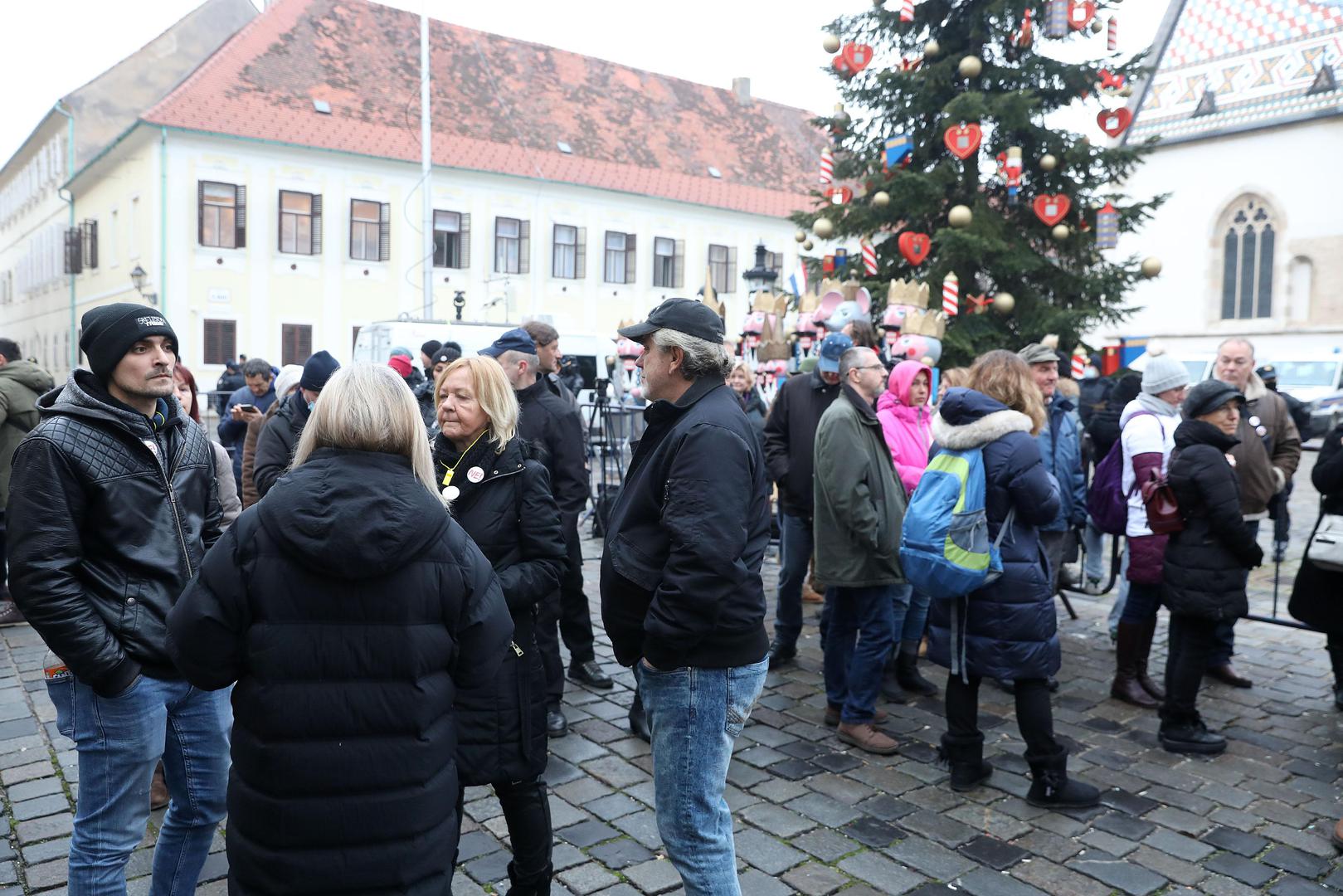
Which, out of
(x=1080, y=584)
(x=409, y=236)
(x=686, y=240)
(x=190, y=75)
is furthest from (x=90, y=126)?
(x=1080, y=584)

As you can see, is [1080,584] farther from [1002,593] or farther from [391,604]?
[391,604]

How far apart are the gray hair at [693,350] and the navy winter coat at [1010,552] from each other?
1749mm

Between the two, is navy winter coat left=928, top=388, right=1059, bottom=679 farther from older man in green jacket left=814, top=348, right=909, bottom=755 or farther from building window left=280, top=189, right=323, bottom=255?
building window left=280, top=189, right=323, bottom=255

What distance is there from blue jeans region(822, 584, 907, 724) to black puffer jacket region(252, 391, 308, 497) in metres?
2.78

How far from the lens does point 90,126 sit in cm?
3947

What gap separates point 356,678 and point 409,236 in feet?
99.9

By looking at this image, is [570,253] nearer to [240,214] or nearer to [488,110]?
[488,110]

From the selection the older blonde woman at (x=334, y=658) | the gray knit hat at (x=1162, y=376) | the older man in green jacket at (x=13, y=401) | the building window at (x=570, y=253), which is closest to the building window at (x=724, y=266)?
the building window at (x=570, y=253)

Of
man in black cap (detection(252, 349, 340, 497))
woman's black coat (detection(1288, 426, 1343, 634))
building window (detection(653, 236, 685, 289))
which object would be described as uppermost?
building window (detection(653, 236, 685, 289))

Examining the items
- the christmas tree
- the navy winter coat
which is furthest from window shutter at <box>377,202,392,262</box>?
the navy winter coat

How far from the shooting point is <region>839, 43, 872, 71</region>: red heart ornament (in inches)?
438

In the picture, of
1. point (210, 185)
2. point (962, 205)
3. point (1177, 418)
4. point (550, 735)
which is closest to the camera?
point (550, 735)

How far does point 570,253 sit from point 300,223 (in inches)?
334

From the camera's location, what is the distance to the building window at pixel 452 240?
31.0m
